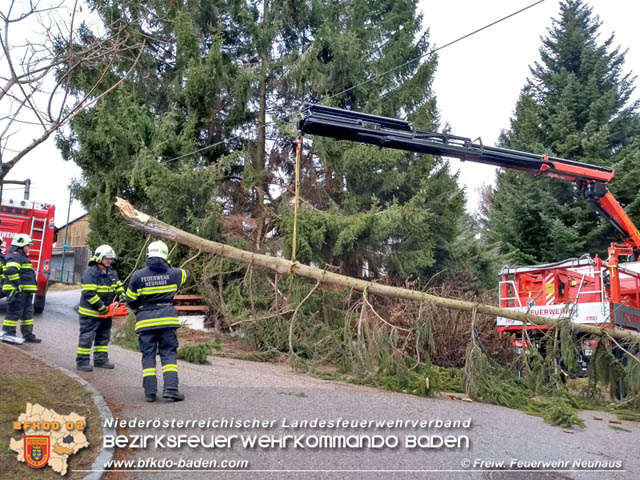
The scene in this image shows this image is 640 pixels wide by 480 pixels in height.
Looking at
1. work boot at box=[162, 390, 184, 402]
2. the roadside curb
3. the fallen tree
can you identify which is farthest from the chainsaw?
work boot at box=[162, 390, 184, 402]

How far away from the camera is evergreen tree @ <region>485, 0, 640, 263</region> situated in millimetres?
16422

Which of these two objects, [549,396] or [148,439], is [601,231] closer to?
[549,396]

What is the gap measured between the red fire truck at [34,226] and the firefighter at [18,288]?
164 inches

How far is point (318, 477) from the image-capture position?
3.71 metres

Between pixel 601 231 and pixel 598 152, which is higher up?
pixel 598 152

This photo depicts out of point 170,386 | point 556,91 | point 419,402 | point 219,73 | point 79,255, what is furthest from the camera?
point 79,255

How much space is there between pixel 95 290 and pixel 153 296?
143 centimetres

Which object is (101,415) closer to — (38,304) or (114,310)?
(114,310)

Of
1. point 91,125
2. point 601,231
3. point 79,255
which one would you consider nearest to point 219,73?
point 91,125

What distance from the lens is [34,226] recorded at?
12.0m

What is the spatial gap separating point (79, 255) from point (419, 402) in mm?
25010

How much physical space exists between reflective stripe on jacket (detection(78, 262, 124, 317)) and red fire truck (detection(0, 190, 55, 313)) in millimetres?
6384

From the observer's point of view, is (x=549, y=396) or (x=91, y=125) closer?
(x=549, y=396)

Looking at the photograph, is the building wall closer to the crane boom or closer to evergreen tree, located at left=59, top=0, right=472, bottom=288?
evergreen tree, located at left=59, top=0, right=472, bottom=288
